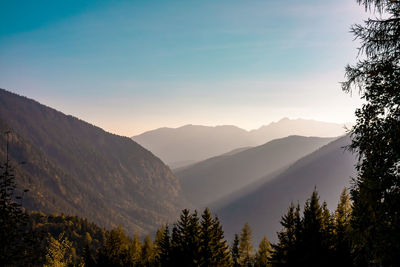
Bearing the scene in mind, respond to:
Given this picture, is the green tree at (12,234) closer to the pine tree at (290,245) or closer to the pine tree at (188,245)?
the pine tree at (290,245)

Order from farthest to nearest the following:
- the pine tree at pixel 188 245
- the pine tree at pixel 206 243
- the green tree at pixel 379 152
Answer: the pine tree at pixel 206 243, the pine tree at pixel 188 245, the green tree at pixel 379 152

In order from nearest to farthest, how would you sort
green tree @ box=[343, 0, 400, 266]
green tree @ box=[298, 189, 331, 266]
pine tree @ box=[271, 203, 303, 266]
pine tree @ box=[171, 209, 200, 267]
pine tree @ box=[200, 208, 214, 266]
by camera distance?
green tree @ box=[343, 0, 400, 266]
green tree @ box=[298, 189, 331, 266]
pine tree @ box=[271, 203, 303, 266]
pine tree @ box=[171, 209, 200, 267]
pine tree @ box=[200, 208, 214, 266]

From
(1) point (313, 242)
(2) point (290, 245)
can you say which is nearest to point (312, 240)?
(1) point (313, 242)

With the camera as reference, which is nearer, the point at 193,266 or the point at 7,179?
the point at 7,179

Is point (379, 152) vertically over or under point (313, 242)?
over

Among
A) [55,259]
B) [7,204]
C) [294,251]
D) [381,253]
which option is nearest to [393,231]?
→ [381,253]

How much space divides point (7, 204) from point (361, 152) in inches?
489

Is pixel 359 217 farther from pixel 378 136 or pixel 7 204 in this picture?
pixel 7 204

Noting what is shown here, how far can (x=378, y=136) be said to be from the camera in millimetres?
9438

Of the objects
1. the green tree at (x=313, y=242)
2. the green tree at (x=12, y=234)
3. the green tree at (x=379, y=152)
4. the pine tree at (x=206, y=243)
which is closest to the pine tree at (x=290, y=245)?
the green tree at (x=313, y=242)

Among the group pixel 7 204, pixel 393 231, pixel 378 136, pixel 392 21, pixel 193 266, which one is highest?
pixel 392 21

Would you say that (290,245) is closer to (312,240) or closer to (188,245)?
(312,240)

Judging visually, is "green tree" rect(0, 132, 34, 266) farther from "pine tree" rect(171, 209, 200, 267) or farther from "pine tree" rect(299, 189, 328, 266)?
"pine tree" rect(171, 209, 200, 267)

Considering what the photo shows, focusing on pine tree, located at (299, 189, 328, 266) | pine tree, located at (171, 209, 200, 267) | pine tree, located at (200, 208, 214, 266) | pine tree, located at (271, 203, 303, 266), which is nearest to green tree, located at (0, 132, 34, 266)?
pine tree, located at (299, 189, 328, 266)
